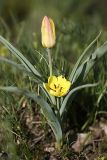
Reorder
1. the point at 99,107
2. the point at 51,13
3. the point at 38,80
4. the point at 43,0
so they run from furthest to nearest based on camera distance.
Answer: the point at 43,0 → the point at 51,13 → the point at 99,107 → the point at 38,80

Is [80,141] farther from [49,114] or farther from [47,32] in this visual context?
[47,32]

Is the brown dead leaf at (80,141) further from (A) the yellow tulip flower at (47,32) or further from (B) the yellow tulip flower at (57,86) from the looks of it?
(A) the yellow tulip flower at (47,32)

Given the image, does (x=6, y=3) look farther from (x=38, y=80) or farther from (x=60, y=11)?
(x=38, y=80)

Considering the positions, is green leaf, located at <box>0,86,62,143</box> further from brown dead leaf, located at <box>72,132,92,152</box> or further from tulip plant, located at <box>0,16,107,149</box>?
brown dead leaf, located at <box>72,132,92,152</box>

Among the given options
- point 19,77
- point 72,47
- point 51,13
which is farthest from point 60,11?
point 19,77

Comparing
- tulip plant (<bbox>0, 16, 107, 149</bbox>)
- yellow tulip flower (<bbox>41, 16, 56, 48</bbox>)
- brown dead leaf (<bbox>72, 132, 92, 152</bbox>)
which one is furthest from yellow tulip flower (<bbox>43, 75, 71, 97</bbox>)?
brown dead leaf (<bbox>72, 132, 92, 152</bbox>)

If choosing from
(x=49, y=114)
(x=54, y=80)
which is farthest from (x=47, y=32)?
(x=49, y=114)
